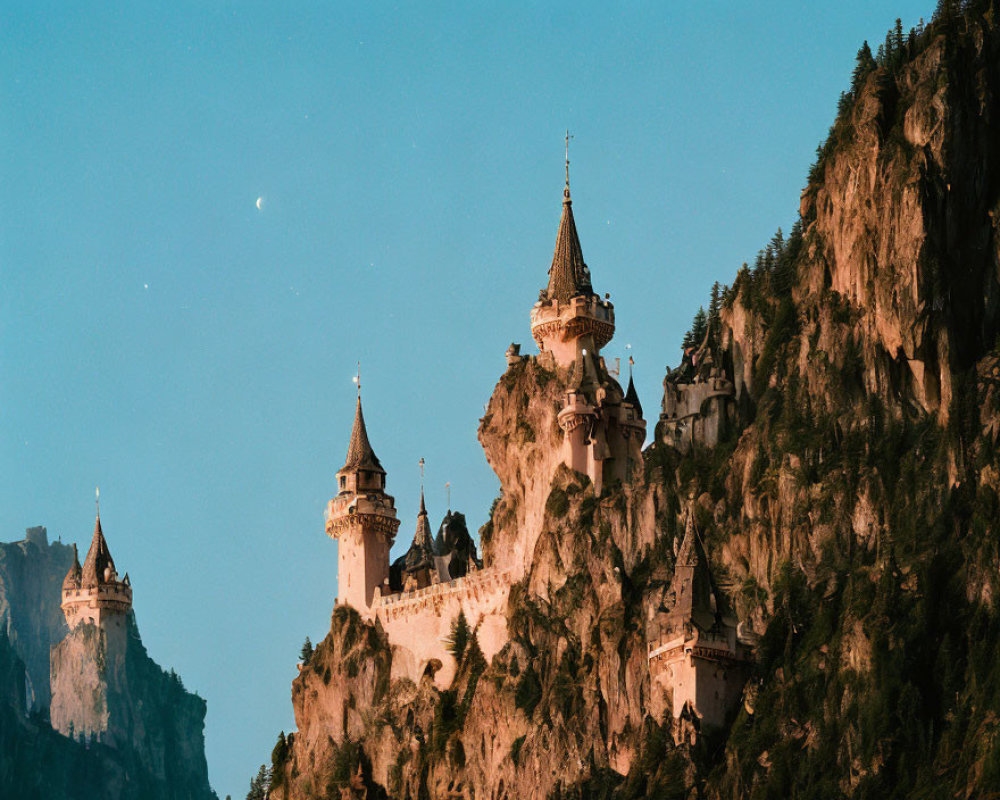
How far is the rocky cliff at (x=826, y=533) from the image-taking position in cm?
16562

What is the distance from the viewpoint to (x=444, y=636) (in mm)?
199375

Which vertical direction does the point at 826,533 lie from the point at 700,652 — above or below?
above

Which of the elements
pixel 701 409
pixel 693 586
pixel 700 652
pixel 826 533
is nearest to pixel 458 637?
pixel 701 409

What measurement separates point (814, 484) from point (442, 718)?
116 feet

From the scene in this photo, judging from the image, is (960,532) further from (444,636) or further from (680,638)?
(444,636)

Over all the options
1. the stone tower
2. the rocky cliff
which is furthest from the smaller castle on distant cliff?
the stone tower

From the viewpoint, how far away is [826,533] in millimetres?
176750

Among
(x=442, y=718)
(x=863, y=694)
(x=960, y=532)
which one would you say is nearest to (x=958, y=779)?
(x=863, y=694)

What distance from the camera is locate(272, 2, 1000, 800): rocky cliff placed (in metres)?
166

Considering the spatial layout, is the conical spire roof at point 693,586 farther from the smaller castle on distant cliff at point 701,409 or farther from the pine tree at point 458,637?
the pine tree at point 458,637

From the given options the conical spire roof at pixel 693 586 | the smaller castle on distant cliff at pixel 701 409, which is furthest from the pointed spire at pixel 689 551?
the smaller castle on distant cliff at pixel 701 409

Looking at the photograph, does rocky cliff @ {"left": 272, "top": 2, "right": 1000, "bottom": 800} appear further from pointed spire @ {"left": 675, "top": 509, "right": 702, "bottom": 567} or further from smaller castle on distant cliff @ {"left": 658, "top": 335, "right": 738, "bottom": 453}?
pointed spire @ {"left": 675, "top": 509, "right": 702, "bottom": 567}

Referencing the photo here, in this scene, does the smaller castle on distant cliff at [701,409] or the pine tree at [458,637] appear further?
the pine tree at [458,637]

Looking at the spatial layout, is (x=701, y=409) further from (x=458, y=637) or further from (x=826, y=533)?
(x=458, y=637)
